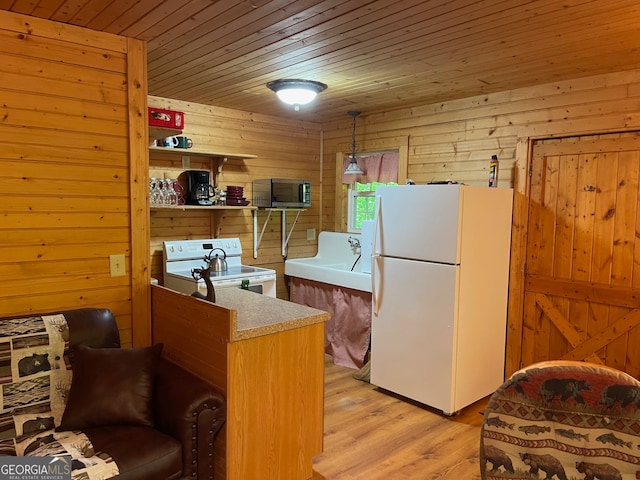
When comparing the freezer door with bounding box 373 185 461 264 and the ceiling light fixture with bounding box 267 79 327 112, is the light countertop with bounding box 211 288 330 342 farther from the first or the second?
the ceiling light fixture with bounding box 267 79 327 112

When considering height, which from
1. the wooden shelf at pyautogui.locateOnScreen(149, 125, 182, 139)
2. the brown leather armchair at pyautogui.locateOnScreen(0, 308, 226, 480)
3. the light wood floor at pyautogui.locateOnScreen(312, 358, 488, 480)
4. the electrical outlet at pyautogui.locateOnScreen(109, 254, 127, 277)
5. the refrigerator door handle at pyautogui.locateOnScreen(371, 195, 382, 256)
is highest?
the wooden shelf at pyautogui.locateOnScreen(149, 125, 182, 139)

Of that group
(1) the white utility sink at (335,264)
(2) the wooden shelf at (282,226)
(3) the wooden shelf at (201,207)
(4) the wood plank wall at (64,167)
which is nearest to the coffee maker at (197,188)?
(3) the wooden shelf at (201,207)

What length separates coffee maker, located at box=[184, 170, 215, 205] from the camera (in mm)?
4023

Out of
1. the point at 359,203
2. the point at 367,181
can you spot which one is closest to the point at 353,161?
the point at 367,181

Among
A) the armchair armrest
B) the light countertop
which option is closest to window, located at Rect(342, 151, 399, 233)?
the light countertop

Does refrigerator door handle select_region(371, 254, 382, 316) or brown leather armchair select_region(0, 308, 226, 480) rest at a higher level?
refrigerator door handle select_region(371, 254, 382, 316)

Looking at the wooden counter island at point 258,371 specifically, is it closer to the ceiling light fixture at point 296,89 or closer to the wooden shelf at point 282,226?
the ceiling light fixture at point 296,89

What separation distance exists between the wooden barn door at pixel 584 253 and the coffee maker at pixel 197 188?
2.69 m

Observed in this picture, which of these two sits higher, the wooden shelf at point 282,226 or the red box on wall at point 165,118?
the red box on wall at point 165,118

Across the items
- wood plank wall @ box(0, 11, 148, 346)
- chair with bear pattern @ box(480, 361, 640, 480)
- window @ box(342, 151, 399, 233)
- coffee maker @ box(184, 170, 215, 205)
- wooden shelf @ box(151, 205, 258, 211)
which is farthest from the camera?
window @ box(342, 151, 399, 233)

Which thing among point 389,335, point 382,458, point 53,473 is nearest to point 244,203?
point 389,335

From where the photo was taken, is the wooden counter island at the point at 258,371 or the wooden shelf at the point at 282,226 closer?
the wooden counter island at the point at 258,371

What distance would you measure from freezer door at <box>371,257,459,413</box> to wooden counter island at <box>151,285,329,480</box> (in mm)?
1098

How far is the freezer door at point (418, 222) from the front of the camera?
122 inches
